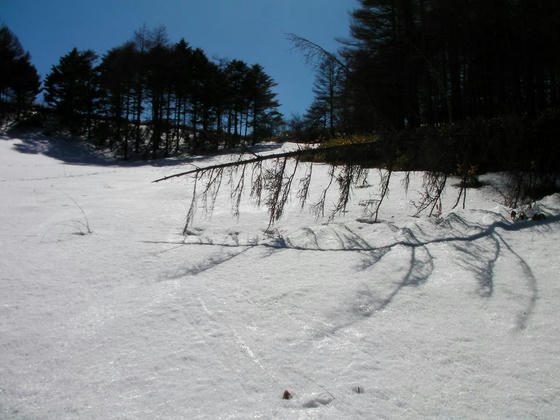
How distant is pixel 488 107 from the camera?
9523 millimetres

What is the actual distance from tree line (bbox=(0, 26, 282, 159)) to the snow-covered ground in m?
18.2

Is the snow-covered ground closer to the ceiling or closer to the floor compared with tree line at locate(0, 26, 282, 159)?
closer to the floor

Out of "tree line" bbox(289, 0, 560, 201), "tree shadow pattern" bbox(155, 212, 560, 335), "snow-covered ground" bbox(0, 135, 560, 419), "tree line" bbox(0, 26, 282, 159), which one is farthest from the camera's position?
"tree line" bbox(0, 26, 282, 159)

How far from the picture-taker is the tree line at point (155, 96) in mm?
20281

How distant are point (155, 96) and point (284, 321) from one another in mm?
22919

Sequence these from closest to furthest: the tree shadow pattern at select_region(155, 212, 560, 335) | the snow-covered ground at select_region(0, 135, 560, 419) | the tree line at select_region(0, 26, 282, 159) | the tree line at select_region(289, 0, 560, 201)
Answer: the snow-covered ground at select_region(0, 135, 560, 419) → the tree shadow pattern at select_region(155, 212, 560, 335) → the tree line at select_region(289, 0, 560, 201) → the tree line at select_region(0, 26, 282, 159)

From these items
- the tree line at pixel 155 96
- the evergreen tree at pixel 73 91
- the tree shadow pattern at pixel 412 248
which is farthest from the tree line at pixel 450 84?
the evergreen tree at pixel 73 91

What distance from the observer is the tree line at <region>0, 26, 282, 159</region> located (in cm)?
2028

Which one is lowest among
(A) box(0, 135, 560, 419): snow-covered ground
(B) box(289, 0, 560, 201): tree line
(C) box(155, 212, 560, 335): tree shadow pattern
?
(A) box(0, 135, 560, 419): snow-covered ground

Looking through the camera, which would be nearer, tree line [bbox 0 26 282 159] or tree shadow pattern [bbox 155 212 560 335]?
tree shadow pattern [bbox 155 212 560 335]

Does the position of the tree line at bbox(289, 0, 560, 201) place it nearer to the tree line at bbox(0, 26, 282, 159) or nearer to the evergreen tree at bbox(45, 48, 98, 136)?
the tree line at bbox(0, 26, 282, 159)

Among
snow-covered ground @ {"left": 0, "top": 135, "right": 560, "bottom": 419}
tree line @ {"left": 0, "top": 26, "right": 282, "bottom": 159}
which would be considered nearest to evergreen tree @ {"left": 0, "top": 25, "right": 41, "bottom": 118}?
tree line @ {"left": 0, "top": 26, "right": 282, "bottom": 159}

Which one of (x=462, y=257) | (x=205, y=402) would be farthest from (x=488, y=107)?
(x=205, y=402)

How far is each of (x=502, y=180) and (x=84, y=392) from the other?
6.27m
